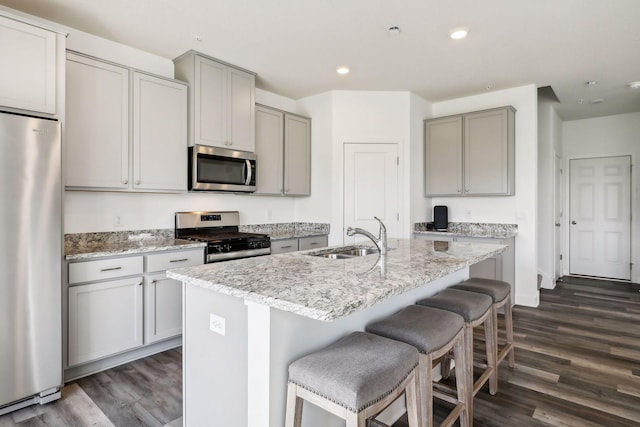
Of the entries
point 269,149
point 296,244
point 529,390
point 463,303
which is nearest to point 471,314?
point 463,303

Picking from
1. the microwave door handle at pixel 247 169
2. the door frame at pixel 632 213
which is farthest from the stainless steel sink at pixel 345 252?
the door frame at pixel 632 213

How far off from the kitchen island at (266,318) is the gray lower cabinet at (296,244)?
5.85 ft

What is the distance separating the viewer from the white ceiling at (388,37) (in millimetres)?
2582

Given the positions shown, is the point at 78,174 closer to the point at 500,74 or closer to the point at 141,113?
the point at 141,113

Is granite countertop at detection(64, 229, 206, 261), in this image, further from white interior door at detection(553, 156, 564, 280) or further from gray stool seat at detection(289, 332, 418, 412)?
white interior door at detection(553, 156, 564, 280)

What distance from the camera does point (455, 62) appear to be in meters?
3.58

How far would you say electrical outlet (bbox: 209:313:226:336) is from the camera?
1.54 m

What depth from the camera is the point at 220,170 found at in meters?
3.55

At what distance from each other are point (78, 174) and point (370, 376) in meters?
2.67

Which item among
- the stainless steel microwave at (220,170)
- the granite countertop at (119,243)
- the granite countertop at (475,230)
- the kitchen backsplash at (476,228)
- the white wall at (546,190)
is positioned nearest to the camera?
the granite countertop at (119,243)

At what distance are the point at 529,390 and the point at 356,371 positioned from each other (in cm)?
183

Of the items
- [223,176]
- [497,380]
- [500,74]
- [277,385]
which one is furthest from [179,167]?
[500,74]

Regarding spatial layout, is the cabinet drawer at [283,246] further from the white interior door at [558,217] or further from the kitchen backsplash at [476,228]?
the white interior door at [558,217]

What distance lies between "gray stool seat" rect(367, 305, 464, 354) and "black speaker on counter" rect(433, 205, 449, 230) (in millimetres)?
3132
